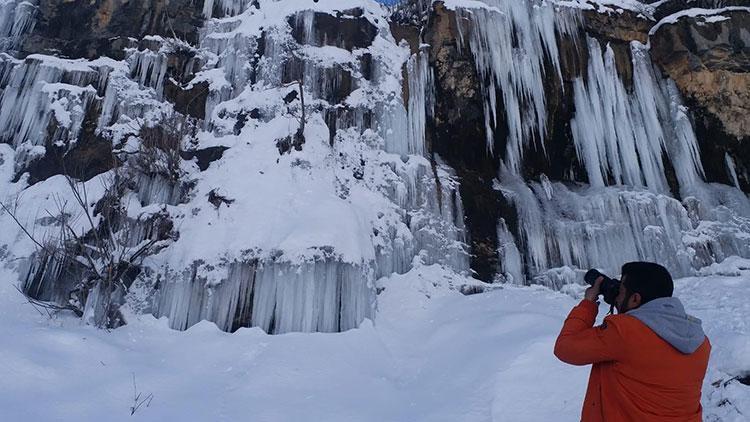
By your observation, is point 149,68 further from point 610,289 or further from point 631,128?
point 610,289

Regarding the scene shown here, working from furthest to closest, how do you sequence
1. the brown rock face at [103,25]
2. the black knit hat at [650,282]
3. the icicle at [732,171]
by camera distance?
the brown rock face at [103,25] → the icicle at [732,171] → the black knit hat at [650,282]

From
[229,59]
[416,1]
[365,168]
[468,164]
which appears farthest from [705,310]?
[229,59]

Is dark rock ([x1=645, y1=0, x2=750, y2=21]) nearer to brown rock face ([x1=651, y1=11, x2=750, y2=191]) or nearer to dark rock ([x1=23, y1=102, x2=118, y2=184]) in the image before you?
brown rock face ([x1=651, y1=11, x2=750, y2=191])

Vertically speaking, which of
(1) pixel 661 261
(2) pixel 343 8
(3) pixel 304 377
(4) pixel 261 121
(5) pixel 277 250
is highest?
(2) pixel 343 8

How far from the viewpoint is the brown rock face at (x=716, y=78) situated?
12.0m

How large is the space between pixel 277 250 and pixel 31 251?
16.6ft

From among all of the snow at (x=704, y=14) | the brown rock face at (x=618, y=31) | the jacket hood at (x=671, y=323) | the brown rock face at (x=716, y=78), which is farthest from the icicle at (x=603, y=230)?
the jacket hood at (x=671, y=323)

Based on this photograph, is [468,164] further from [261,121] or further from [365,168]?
[261,121]

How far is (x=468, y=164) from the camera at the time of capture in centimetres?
1212

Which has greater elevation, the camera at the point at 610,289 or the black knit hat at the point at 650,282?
the black knit hat at the point at 650,282

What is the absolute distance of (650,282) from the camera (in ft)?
7.37

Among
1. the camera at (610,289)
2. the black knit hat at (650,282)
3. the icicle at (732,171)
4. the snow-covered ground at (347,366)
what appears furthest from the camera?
the icicle at (732,171)

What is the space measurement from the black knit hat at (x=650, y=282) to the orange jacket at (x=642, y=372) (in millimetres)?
187

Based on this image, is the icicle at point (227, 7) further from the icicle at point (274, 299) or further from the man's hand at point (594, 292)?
the man's hand at point (594, 292)
